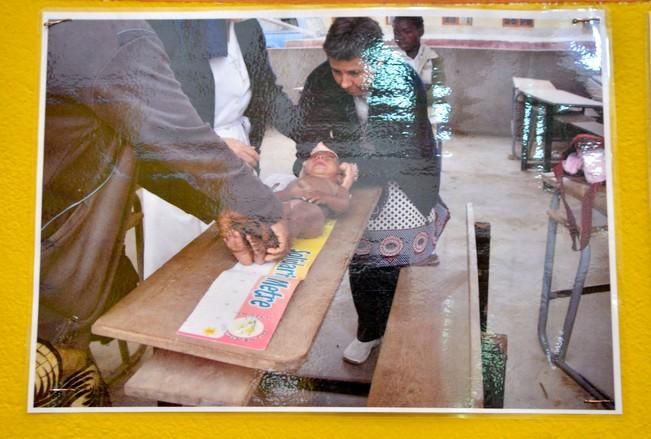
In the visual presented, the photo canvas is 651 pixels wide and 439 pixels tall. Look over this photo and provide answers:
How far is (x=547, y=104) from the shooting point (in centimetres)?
104

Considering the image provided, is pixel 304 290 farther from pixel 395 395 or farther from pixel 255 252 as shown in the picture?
pixel 395 395

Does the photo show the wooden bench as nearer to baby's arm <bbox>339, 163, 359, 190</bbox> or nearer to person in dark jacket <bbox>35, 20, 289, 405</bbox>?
baby's arm <bbox>339, 163, 359, 190</bbox>

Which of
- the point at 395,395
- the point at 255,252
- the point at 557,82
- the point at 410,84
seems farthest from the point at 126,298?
the point at 557,82

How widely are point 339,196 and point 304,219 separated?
0.07 metres

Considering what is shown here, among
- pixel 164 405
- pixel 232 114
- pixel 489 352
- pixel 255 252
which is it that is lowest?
pixel 164 405

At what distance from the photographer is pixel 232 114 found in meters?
1.03

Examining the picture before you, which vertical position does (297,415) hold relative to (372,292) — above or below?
below

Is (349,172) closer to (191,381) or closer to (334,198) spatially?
(334,198)

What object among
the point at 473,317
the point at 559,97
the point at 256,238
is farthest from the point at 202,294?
the point at 559,97

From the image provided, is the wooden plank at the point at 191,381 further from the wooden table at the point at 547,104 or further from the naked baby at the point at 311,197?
the wooden table at the point at 547,104

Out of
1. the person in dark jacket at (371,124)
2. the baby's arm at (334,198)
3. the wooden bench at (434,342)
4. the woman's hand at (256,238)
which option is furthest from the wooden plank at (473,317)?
the woman's hand at (256,238)

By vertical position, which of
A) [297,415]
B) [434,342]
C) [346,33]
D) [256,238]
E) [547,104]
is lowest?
[297,415]

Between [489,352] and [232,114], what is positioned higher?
[232,114]

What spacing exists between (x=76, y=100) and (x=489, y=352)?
2.71 feet
